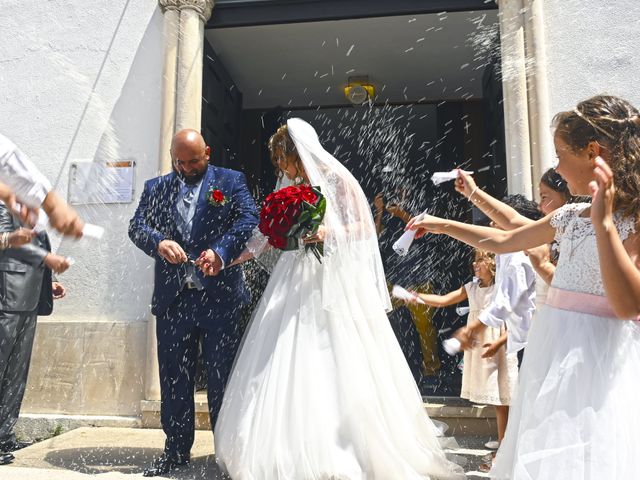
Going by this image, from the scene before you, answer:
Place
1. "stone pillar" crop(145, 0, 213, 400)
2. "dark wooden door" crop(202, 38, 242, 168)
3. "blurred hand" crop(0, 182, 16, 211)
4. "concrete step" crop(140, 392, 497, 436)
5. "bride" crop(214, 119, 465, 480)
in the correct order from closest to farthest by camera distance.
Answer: "blurred hand" crop(0, 182, 16, 211)
"bride" crop(214, 119, 465, 480)
"concrete step" crop(140, 392, 497, 436)
"stone pillar" crop(145, 0, 213, 400)
"dark wooden door" crop(202, 38, 242, 168)

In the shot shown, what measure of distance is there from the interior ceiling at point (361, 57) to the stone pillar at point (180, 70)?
3.13ft

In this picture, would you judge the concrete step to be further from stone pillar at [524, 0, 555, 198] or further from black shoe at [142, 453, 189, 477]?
stone pillar at [524, 0, 555, 198]

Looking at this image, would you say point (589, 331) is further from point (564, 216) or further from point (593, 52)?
point (593, 52)

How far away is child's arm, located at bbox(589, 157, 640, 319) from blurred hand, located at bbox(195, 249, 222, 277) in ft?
7.62

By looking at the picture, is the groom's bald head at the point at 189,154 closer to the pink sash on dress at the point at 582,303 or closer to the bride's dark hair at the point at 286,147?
the bride's dark hair at the point at 286,147

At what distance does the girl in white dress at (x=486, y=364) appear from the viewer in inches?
159

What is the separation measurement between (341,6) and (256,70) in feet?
7.69

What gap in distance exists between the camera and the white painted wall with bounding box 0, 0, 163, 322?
18.2 ft

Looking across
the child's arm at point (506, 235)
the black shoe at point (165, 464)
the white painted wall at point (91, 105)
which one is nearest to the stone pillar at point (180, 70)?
the white painted wall at point (91, 105)

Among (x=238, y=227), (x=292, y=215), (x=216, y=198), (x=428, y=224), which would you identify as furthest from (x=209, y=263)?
(x=428, y=224)

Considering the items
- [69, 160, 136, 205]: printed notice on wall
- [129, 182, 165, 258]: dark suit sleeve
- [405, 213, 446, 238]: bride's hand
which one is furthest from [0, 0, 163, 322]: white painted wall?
[405, 213, 446, 238]: bride's hand

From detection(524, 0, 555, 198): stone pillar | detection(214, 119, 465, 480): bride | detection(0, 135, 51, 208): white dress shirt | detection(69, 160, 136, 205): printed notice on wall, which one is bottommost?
detection(214, 119, 465, 480): bride

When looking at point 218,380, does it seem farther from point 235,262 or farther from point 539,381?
point 539,381

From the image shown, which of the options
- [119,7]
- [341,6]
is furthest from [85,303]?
[341,6]
